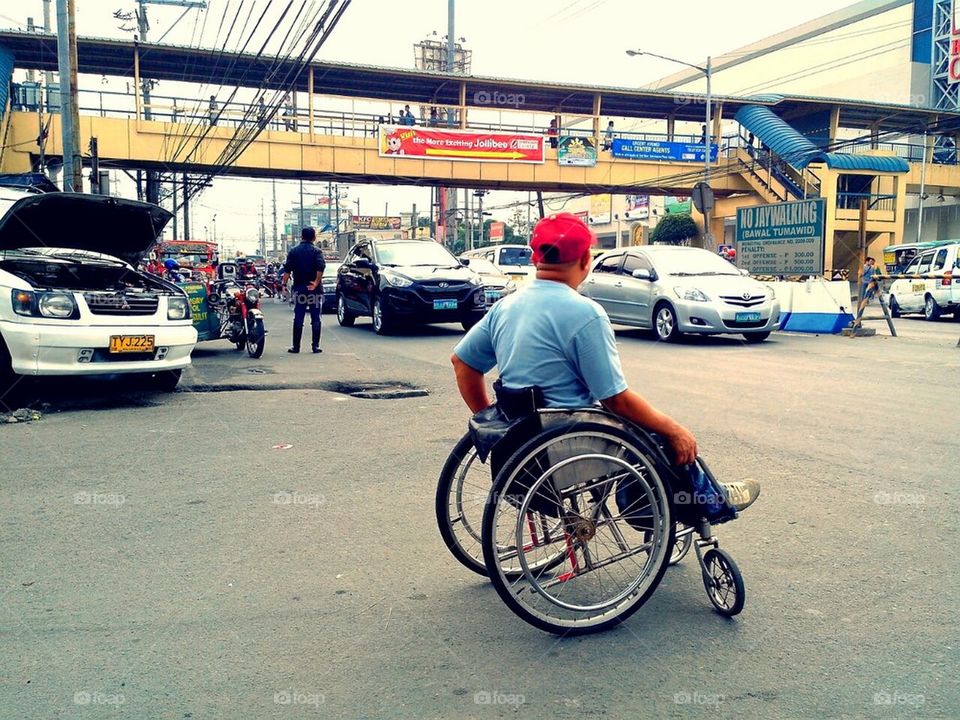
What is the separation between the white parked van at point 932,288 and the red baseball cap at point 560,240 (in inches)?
747

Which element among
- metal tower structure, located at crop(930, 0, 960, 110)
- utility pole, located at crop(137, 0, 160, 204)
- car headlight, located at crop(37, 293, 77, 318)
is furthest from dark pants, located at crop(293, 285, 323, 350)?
metal tower structure, located at crop(930, 0, 960, 110)

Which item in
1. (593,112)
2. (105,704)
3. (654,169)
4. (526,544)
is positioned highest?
(593,112)

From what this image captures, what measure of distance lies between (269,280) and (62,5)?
11.1 metres

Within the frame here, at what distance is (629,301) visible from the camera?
14.3 meters

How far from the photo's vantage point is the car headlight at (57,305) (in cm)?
716

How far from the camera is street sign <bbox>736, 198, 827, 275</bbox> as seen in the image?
1711 centimetres

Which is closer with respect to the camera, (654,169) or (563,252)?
(563,252)

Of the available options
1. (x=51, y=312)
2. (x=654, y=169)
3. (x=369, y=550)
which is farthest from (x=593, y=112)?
(x=369, y=550)

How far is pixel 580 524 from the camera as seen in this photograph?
3184mm

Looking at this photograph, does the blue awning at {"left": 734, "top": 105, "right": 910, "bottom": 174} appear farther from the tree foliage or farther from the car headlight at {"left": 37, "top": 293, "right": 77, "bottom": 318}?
the car headlight at {"left": 37, "top": 293, "right": 77, "bottom": 318}

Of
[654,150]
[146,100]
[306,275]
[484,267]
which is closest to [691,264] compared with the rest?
[484,267]

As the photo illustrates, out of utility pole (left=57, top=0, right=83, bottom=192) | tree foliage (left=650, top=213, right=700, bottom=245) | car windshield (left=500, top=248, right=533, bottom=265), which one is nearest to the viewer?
utility pole (left=57, top=0, right=83, bottom=192)

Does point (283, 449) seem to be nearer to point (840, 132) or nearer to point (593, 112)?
point (593, 112)

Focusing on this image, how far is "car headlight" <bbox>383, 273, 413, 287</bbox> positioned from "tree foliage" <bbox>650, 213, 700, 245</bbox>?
28.5 metres
